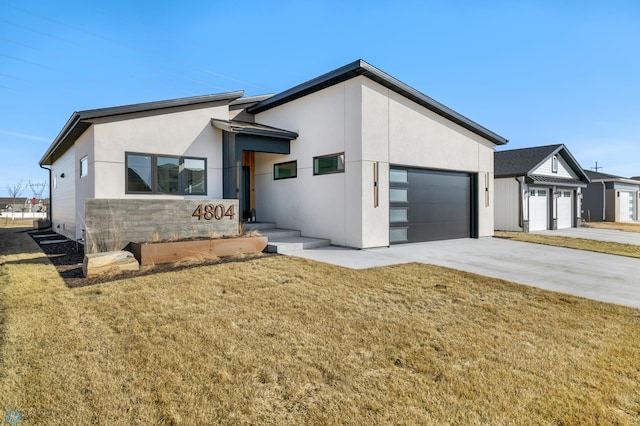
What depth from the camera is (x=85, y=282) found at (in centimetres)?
586

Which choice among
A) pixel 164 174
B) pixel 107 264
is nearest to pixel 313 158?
pixel 164 174

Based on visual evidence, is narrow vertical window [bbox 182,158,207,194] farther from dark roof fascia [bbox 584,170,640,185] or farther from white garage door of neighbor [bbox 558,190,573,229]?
dark roof fascia [bbox 584,170,640,185]

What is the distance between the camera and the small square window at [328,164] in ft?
32.7

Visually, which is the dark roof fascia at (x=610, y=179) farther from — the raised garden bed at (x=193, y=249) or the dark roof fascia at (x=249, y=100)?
the raised garden bed at (x=193, y=249)

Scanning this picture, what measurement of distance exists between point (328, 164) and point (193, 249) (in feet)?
15.6

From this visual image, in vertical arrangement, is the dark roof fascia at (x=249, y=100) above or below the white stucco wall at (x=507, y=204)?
above

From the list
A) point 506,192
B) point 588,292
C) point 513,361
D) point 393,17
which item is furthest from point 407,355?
point 506,192

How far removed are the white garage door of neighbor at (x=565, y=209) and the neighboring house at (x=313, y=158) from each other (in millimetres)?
10390

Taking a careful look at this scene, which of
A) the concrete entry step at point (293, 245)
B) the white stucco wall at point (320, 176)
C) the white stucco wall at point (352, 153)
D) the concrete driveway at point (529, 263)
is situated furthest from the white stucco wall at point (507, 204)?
the concrete entry step at point (293, 245)

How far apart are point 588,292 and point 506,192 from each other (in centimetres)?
1368

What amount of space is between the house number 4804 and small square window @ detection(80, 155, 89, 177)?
451 centimetres

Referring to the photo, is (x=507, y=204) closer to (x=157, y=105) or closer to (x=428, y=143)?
(x=428, y=143)

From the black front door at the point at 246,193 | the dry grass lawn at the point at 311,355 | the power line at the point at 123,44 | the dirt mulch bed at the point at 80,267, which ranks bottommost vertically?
the dry grass lawn at the point at 311,355

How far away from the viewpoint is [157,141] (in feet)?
33.6
